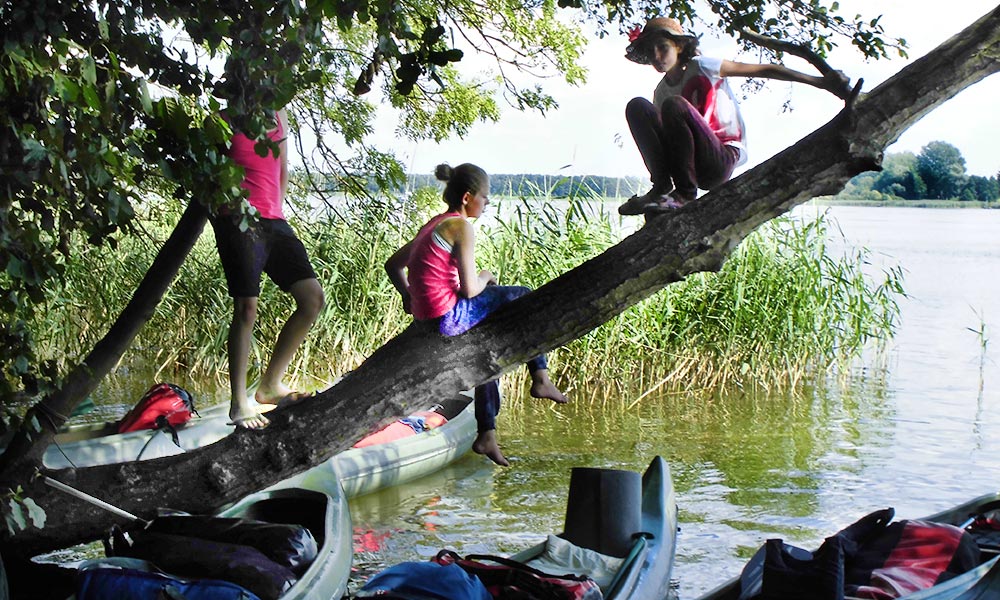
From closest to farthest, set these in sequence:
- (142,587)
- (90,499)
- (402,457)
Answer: (142,587), (90,499), (402,457)

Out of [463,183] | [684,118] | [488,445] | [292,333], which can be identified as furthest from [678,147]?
[292,333]

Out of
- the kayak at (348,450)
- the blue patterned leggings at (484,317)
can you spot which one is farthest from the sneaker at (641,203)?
the kayak at (348,450)

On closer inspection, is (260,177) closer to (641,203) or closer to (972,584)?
(641,203)

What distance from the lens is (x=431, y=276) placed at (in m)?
4.22

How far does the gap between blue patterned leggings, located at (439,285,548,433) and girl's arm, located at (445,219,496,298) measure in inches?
1.3

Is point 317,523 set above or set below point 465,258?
below

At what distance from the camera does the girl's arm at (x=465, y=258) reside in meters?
4.18

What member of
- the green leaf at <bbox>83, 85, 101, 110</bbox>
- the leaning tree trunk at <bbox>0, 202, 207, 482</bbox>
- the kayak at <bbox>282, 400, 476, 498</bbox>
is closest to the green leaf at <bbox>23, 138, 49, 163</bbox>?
the green leaf at <bbox>83, 85, 101, 110</bbox>

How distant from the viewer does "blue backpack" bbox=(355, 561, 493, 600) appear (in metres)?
3.07

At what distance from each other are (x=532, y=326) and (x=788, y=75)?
1.26m

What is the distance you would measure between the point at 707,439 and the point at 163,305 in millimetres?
4378

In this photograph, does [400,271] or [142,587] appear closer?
[142,587]

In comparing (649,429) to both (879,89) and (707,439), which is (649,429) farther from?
(879,89)

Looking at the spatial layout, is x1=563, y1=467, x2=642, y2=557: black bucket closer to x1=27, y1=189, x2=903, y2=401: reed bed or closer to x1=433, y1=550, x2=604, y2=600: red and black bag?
x1=433, y1=550, x2=604, y2=600: red and black bag
